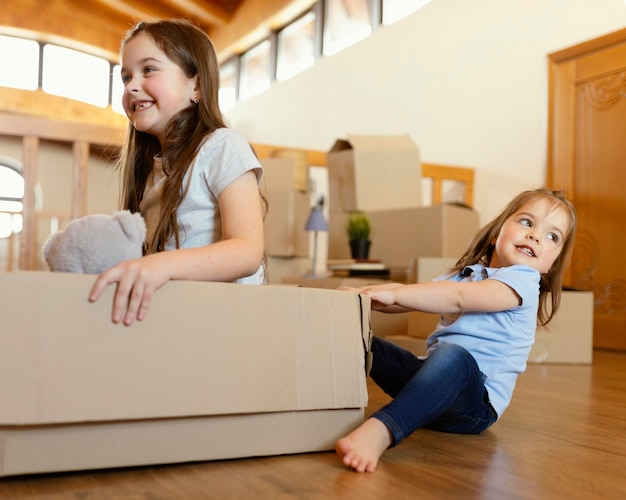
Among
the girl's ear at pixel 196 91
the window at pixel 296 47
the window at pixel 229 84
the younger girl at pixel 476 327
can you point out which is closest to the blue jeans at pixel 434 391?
the younger girl at pixel 476 327

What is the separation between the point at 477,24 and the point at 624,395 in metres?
2.75

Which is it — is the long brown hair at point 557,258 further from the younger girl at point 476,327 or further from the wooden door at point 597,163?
the wooden door at point 597,163

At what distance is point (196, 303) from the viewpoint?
0.91m

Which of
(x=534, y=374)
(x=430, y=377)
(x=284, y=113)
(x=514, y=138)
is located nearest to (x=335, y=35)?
(x=284, y=113)

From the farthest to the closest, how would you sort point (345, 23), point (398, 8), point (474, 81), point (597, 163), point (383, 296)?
point (345, 23), point (398, 8), point (474, 81), point (597, 163), point (383, 296)

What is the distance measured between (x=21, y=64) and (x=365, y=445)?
886 cm

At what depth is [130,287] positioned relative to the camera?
Result: 0.86 meters

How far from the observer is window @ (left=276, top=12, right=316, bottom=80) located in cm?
613

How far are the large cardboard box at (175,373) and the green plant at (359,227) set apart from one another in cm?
183

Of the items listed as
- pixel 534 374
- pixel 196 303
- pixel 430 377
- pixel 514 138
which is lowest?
pixel 534 374

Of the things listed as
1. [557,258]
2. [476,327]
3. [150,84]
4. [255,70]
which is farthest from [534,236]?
[255,70]

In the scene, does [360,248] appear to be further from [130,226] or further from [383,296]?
[130,226]

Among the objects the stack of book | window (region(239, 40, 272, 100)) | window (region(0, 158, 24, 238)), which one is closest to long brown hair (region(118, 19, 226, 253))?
the stack of book

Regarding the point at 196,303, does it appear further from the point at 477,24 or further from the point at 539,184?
the point at 477,24
